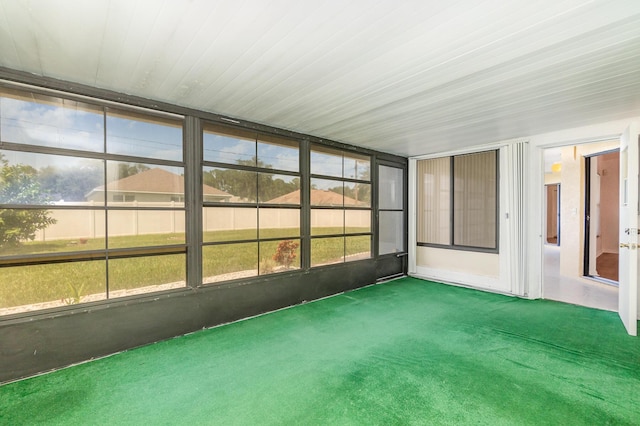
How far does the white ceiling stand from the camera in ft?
5.58

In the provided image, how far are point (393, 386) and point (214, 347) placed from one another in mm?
1806

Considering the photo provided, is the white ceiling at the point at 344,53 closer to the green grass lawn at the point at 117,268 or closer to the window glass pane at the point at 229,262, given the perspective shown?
the green grass lawn at the point at 117,268

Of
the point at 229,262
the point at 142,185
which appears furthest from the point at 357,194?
the point at 142,185

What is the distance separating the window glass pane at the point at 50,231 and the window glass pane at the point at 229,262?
1.07m

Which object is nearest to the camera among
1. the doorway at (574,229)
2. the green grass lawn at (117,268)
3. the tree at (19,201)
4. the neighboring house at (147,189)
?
the tree at (19,201)

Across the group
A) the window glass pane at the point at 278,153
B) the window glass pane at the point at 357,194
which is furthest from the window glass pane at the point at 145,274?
the window glass pane at the point at 357,194

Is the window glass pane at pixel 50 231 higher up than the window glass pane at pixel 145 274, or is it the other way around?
the window glass pane at pixel 50 231

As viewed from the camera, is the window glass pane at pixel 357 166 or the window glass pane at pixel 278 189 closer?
the window glass pane at pixel 278 189

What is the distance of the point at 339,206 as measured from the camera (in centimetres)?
504

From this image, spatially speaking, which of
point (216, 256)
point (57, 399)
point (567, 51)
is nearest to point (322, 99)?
point (567, 51)

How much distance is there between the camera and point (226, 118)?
3564 mm

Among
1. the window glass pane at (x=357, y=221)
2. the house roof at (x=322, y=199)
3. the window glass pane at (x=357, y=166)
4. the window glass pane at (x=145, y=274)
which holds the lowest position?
the window glass pane at (x=145, y=274)

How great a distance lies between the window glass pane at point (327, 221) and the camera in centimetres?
462

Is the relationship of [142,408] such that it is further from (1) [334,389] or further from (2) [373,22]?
(2) [373,22]
